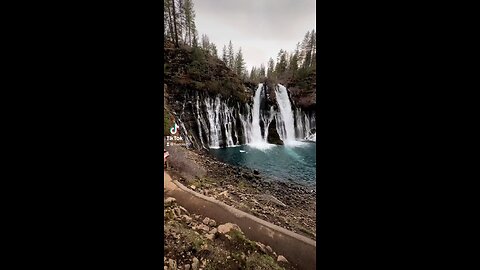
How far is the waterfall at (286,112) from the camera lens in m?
1.48

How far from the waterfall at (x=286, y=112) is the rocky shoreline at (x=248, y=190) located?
0.33 metres

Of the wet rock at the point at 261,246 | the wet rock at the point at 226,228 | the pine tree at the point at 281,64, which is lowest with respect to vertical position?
the wet rock at the point at 261,246

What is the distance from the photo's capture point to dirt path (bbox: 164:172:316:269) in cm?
127

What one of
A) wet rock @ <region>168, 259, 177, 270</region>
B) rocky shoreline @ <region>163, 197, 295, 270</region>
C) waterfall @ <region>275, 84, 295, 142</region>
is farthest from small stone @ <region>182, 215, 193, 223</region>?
waterfall @ <region>275, 84, 295, 142</region>

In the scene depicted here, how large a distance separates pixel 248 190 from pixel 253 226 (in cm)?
22

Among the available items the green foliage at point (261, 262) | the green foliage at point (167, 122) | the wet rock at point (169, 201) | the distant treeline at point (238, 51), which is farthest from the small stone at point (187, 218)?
the distant treeline at point (238, 51)

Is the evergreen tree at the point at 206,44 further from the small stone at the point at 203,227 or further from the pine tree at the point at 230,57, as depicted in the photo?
the small stone at the point at 203,227

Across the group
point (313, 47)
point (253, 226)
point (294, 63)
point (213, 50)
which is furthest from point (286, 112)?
point (253, 226)

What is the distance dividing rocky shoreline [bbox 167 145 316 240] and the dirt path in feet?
0.11

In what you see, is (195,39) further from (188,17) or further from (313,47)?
(313,47)
